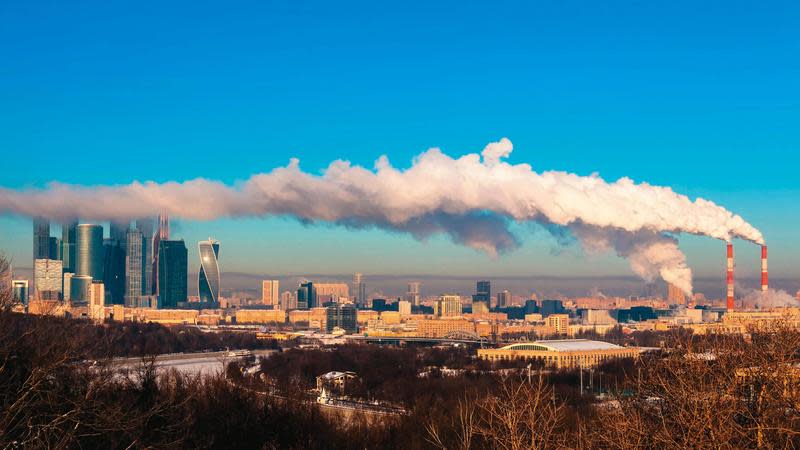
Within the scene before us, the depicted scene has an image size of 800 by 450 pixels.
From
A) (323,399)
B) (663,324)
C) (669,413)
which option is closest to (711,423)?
(669,413)

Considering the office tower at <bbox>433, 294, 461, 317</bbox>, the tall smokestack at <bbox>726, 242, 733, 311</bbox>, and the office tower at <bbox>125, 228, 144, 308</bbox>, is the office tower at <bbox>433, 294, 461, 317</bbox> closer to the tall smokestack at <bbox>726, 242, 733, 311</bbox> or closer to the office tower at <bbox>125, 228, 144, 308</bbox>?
the office tower at <bbox>125, 228, 144, 308</bbox>

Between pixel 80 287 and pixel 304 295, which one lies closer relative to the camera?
pixel 80 287

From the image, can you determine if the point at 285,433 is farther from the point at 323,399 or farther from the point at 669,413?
the point at 323,399

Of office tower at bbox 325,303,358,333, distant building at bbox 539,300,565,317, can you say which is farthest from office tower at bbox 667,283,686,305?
office tower at bbox 325,303,358,333

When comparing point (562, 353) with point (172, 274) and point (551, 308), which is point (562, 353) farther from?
point (172, 274)

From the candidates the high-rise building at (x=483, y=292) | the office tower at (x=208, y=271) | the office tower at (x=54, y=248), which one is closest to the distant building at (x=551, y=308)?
the high-rise building at (x=483, y=292)

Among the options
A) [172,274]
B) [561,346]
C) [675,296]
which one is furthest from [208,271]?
[561,346]
